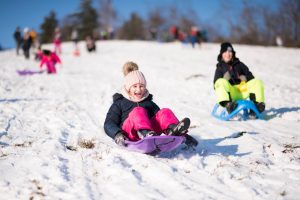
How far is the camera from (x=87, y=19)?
5172 cm

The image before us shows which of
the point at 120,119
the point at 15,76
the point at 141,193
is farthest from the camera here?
the point at 15,76

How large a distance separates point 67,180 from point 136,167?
0.66m

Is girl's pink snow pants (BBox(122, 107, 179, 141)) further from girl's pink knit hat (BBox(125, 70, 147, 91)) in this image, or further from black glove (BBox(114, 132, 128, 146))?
girl's pink knit hat (BBox(125, 70, 147, 91))

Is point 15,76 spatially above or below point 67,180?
above

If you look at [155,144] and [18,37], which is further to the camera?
[18,37]

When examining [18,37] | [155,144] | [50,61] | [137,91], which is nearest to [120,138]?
[155,144]

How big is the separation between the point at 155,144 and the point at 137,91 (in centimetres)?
90

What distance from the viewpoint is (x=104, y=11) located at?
52.4 metres

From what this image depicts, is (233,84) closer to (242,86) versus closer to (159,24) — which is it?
(242,86)

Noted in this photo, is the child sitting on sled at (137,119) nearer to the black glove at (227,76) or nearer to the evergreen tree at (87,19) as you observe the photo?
the black glove at (227,76)

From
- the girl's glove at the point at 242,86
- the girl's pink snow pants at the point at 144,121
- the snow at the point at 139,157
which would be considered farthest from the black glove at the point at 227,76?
the girl's pink snow pants at the point at 144,121

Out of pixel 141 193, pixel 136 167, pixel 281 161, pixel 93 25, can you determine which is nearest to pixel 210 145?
pixel 281 161

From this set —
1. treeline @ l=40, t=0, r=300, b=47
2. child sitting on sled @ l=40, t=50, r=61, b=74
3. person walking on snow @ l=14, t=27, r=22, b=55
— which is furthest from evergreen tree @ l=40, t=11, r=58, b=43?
child sitting on sled @ l=40, t=50, r=61, b=74

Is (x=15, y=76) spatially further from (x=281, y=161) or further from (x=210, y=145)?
(x=281, y=161)
